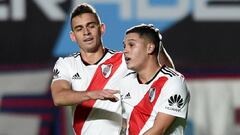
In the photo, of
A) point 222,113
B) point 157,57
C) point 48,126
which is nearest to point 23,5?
point 48,126

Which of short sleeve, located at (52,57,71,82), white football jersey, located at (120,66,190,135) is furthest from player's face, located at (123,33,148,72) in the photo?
short sleeve, located at (52,57,71,82)

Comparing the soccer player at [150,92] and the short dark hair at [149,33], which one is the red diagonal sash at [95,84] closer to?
the soccer player at [150,92]

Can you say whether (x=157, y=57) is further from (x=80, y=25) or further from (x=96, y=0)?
(x=96, y=0)

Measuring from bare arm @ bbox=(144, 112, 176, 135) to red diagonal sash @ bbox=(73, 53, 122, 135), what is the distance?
0.75m

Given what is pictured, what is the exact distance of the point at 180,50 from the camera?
6797mm

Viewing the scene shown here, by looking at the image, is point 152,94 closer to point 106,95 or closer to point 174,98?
point 174,98

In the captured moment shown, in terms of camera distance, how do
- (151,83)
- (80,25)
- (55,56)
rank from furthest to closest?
(55,56) → (80,25) → (151,83)

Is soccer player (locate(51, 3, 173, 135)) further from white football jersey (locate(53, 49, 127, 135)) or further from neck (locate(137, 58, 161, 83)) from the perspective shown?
neck (locate(137, 58, 161, 83))

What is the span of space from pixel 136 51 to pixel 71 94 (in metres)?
0.51

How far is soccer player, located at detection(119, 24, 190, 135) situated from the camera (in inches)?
167

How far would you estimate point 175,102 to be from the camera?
4254 millimetres

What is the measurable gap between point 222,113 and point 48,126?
1.51m

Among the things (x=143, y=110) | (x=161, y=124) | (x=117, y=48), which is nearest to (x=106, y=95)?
(x=143, y=110)

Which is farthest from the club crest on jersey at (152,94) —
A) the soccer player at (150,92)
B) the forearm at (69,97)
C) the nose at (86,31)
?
the nose at (86,31)
